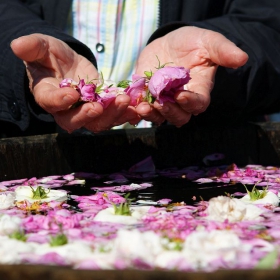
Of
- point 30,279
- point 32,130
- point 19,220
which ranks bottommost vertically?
point 32,130

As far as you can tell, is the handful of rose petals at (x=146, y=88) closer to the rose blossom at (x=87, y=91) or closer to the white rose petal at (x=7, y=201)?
the rose blossom at (x=87, y=91)

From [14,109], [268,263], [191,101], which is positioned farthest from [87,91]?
[268,263]

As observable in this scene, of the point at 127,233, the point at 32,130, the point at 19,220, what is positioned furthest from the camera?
the point at 32,130

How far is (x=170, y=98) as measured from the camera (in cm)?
188

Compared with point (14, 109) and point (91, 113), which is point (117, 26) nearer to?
point (14, 109)

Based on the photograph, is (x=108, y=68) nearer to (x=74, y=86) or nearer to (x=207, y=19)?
(x=207, y=19)

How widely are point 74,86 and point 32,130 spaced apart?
74 cm

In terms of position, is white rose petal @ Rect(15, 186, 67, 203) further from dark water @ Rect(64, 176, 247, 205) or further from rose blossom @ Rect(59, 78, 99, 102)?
rose blossom @ Rect(59, 78, 99, 102)

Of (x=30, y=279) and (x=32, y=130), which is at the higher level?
(x=30, y=279)

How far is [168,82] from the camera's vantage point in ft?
5.94

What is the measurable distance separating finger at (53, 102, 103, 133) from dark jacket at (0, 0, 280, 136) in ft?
1.19

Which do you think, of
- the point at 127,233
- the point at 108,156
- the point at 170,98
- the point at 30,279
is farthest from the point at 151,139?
the point at 30,279

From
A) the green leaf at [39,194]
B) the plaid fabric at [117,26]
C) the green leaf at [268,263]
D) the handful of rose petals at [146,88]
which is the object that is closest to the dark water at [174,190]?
the green leaf at [39,194]

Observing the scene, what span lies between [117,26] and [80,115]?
83 centimetres
